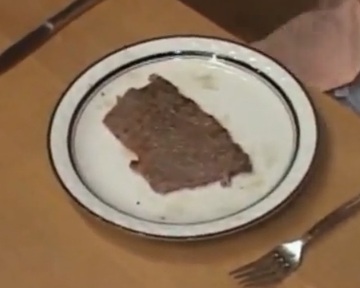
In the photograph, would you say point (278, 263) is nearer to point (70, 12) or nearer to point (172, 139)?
point (172, 139)

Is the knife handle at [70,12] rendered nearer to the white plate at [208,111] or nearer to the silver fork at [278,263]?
the white plate at [208,111]

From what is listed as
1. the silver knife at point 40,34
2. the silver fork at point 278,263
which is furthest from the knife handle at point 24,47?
the silver fork at point 278,263

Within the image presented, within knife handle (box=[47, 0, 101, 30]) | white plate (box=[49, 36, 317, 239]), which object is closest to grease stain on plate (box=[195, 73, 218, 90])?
white plate (box=[49, 36, 317, 239])

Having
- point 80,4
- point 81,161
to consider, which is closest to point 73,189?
point 81,161

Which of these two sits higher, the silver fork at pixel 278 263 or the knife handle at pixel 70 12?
the knife handle at pixel 70 12

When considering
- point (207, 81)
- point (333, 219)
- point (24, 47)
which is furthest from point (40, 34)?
point (333, 219)

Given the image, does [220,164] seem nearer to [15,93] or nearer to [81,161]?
[81,161]

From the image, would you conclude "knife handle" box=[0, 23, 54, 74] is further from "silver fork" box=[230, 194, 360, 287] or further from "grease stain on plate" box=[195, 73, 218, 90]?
"silver fork" box=[230, 194, 360, 287]
